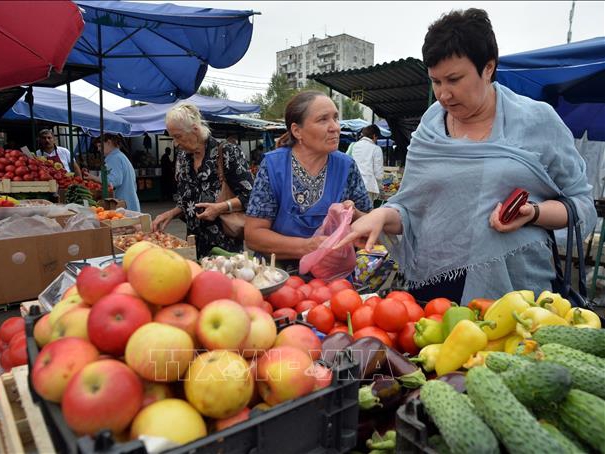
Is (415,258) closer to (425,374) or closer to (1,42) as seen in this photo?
(425,374)

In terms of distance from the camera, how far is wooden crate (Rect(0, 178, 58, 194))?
17.2ft

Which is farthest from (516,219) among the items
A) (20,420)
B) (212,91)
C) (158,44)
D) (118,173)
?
(212,91)

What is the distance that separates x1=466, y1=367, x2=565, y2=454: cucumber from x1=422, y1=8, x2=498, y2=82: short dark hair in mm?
1342

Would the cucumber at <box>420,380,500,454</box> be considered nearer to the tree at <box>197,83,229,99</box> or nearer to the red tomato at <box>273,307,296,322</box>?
the red tomato at <box>273,307,296,322</box>

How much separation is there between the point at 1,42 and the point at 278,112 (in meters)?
44.5

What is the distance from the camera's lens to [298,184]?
8.98 ft

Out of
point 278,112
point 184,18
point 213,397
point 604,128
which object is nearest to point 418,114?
point 604,128

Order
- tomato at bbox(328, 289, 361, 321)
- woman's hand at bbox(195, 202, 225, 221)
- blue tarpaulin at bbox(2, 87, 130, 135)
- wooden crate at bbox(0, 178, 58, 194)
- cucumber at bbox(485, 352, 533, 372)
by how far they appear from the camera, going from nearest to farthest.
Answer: cucumber at bbox(485, 352, 533, 372) < tomato at bbox(328, 289, 361, 321) < woman's hand at bbox(195, 202, 225, 221) < wooden crate at bbox(0, 178, 58, 194) < blue tarpaulin at bbox(2, 87, 130, 135)

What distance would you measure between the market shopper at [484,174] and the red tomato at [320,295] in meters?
0.27

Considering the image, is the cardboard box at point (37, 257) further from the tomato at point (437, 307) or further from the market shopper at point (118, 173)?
the market shopper at point (118, 173)

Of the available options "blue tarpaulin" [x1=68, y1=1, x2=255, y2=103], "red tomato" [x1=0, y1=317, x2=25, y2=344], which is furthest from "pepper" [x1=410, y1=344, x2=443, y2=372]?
"blue tarpaulin" [x1=68, y1=1, x2=255, y2=103]

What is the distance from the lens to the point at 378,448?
117 cm

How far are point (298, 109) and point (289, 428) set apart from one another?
2140 millimetres

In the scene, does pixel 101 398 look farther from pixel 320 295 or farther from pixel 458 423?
pixel 320 295
